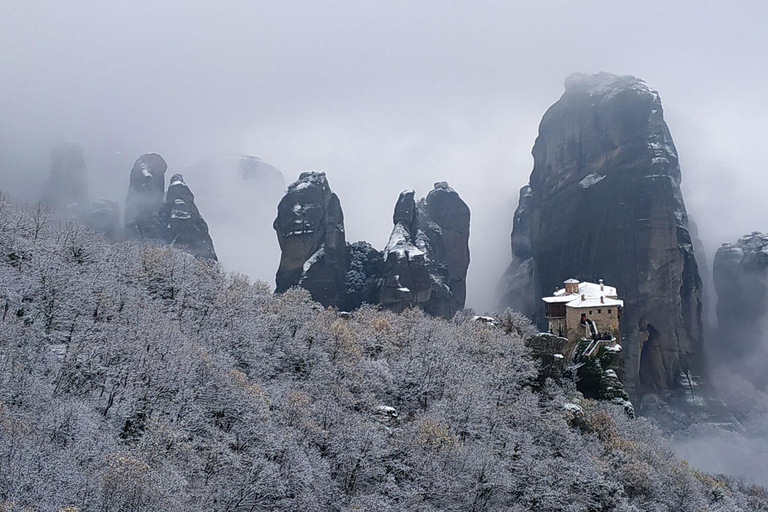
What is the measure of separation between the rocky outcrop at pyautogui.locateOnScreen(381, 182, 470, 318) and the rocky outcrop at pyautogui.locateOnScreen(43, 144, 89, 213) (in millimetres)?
77432

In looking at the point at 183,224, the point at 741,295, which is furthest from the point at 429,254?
the point at 741,295

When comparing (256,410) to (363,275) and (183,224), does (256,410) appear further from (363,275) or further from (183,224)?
(183,224)

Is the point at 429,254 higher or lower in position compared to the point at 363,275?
higher

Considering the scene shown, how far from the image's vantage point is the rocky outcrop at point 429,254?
378 ft

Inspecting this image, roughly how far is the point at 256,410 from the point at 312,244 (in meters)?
80.7

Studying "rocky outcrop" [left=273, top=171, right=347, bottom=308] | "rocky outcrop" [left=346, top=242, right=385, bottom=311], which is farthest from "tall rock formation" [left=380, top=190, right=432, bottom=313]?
"rocky outcrop" [left=273, top=171, right=347, bottom=308]

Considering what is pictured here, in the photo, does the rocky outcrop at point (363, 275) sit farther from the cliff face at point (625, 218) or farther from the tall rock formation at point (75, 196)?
the tall rock formation at point (75, 196)

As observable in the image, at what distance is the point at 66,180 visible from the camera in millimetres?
153750

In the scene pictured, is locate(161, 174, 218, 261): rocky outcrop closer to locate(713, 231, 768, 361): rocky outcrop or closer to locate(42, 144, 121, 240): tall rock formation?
locate(42, 144, 121, 240): tall rock formation

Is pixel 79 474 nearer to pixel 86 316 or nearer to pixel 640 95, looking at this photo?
pixel 86 316

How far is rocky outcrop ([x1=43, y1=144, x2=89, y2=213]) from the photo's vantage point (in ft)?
491

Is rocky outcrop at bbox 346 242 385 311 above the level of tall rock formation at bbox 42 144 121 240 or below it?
below

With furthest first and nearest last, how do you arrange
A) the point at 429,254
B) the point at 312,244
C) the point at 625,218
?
the point at 625,218 < the point at 429,254 < the point at 312,244

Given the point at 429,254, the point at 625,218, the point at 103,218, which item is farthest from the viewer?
the point at 103,218
